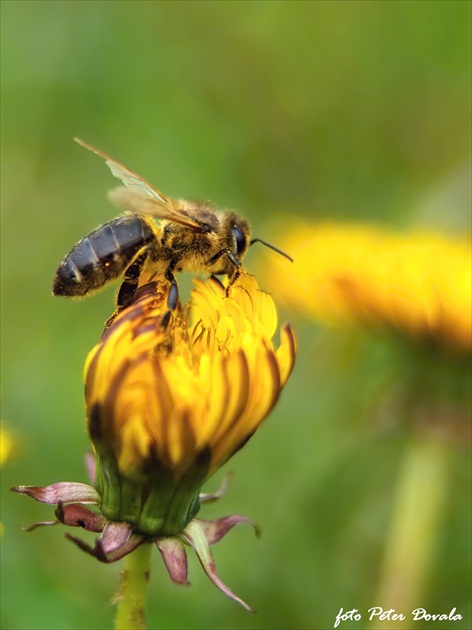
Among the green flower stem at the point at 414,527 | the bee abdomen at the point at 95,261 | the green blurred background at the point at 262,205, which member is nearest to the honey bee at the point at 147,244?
the bee abdomen at the point at 95,261

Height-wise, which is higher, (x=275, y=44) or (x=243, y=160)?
(x=275, y=44)

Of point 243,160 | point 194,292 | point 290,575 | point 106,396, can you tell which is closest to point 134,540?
point 106,396

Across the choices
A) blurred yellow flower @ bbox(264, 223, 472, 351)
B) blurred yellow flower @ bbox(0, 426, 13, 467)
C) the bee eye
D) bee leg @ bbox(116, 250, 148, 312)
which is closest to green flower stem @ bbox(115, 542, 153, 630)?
blurred yellow flower @ bbox(0, 426, 13, 467)

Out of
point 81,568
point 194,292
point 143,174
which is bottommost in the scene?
point 81,568

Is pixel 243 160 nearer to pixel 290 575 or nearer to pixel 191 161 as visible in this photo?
pixel 191 161

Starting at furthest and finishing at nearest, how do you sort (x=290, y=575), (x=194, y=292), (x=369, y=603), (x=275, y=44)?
(x=275, y=44)
(x=290, y=575)
(x=369, y=603)
(x=194, y=292)

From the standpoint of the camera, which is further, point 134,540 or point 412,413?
point 412,413

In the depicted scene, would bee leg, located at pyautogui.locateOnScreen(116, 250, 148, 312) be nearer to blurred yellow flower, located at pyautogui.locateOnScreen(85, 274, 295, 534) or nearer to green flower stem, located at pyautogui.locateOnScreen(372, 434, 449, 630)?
blurred yellow flower, located at pyautogui.locateOnScreen(85, 274, 295, 534)

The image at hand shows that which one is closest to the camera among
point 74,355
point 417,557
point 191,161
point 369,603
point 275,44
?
point 417,557

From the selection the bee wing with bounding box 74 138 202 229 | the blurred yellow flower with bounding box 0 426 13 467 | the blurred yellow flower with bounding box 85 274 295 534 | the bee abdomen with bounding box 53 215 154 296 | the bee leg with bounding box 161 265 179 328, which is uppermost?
the bee wing with bounding box 74 138 202 229
